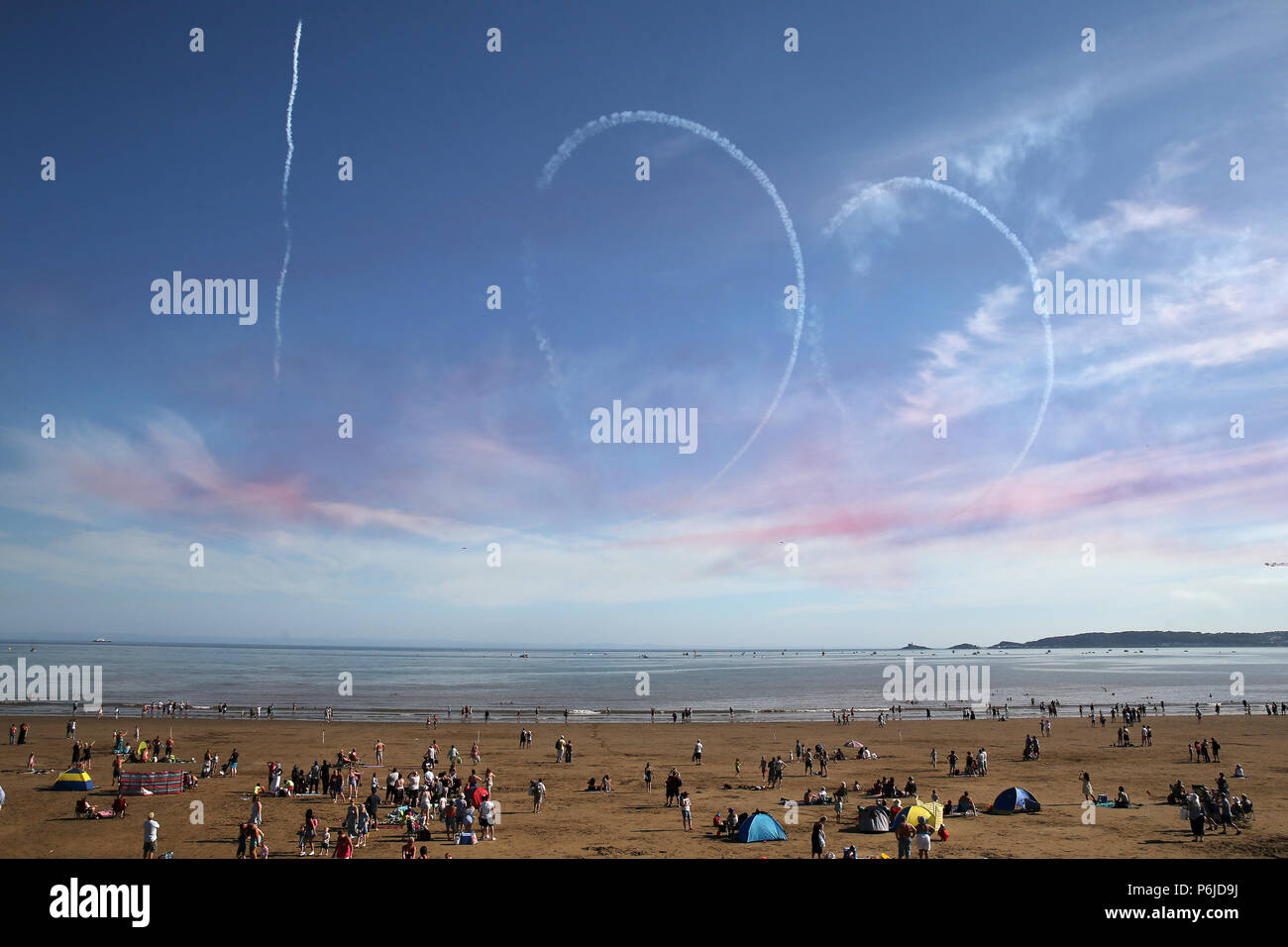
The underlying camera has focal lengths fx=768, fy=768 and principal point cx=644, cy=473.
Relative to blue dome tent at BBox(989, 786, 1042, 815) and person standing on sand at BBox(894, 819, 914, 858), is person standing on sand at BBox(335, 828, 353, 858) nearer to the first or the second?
person standing on sand at BBox(894, 819, 914, 858)

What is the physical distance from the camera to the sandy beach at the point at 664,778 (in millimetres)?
24812

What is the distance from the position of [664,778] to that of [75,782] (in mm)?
26019

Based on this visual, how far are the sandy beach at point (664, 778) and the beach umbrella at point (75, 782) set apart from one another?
39 cm

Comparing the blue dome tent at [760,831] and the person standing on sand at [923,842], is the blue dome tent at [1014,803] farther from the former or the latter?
the blue dome tent at [760,831]

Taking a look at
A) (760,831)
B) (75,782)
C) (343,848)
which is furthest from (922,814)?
(75,782)

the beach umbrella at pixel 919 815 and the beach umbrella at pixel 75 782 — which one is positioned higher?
the beach umbrella at pixel 919 815

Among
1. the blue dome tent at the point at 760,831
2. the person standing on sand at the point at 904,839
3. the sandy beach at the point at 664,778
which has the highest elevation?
the person standing on sand at the point at 904,839

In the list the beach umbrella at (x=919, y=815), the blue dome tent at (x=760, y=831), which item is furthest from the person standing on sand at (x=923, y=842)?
the blue dome tent at (x=760, y=831)

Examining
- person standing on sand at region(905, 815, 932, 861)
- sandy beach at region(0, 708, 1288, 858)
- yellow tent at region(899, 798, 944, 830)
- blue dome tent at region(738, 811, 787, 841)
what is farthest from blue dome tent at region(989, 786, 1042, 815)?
blue dome tent at region(738, 811, 787, 841)

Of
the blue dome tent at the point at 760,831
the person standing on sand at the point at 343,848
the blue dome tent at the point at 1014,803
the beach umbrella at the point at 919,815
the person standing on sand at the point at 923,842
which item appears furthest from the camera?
the blue dome tent at the point at 1014,803

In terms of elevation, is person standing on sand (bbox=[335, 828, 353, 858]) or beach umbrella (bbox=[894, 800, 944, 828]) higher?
person standing on sand (bbox=[335, 828, 353, 858])

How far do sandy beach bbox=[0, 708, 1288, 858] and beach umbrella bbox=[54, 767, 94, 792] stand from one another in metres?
0.39

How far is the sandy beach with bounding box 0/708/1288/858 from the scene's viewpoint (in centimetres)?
2481

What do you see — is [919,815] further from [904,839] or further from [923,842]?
[904,839]
